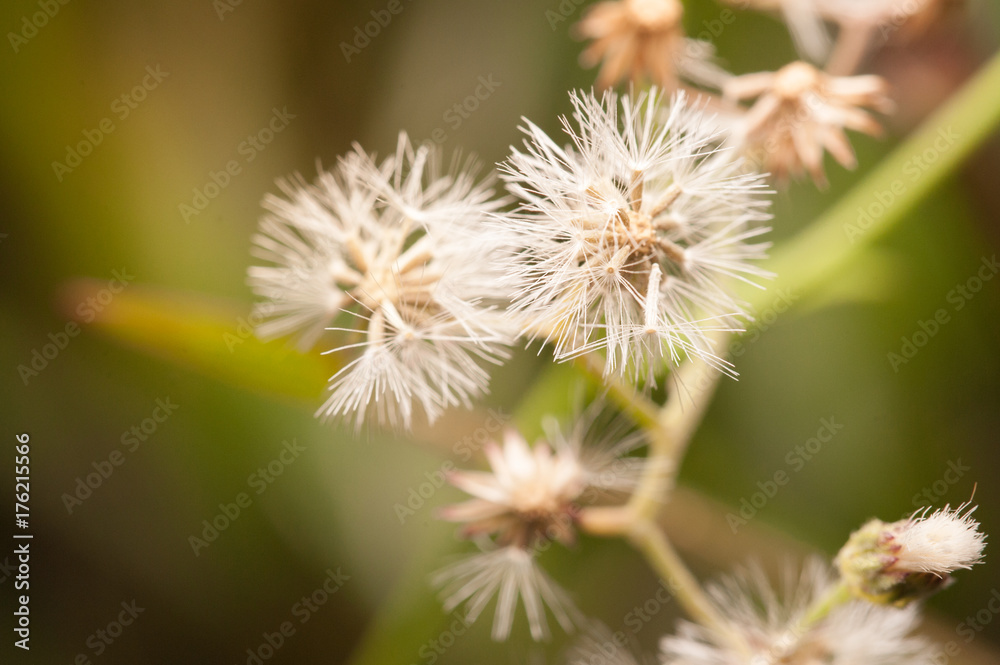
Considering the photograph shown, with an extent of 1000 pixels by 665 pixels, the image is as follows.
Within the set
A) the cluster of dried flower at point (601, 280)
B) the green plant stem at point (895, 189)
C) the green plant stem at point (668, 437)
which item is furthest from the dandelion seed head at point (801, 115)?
the green plant stem at point (668, 437)

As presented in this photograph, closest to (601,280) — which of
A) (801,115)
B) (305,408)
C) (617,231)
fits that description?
(617,231)

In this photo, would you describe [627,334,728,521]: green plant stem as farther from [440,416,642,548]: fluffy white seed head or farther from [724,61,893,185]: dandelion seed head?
[724,61,893,185]: dandelion seed head

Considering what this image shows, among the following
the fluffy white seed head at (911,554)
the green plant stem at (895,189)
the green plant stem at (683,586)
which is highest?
the green plant stem at (895,189)

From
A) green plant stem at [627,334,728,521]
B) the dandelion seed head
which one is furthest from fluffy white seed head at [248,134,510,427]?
the dandelion seed head

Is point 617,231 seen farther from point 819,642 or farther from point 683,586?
point 819,642

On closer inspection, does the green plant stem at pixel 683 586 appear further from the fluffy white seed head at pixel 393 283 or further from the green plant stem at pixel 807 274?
the fluffy white seed head at pixel 393 283

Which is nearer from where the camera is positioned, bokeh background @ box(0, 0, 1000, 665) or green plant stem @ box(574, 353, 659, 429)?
green plant stem @ box(574, 353, 659, 429)
